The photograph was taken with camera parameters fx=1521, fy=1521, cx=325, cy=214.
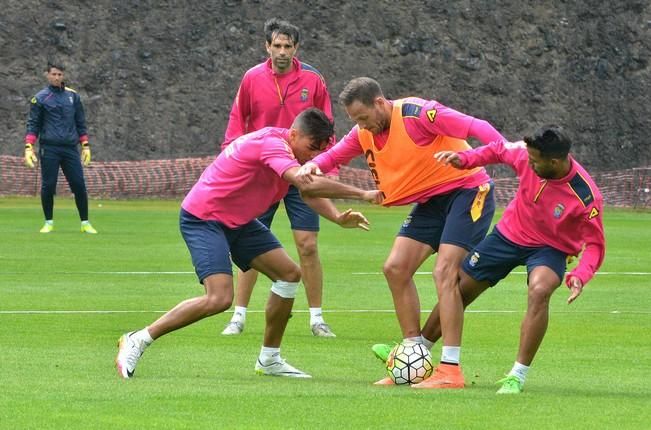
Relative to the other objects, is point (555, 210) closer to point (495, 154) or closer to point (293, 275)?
point (495, 154)

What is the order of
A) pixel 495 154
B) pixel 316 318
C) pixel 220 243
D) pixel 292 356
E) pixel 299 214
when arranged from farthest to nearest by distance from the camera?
pixel 299 214 → pixel 316 318 → pixel 292 356 → pixel 220 243 → pixel 495 154

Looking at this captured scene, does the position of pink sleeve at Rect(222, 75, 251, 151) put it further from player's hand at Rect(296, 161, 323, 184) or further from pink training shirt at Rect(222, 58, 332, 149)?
player's hand at Rect(296, 161, 323, 184)

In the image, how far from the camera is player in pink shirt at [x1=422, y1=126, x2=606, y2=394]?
29.3ft

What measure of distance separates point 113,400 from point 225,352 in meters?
2.79

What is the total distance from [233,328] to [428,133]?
3.16 metres

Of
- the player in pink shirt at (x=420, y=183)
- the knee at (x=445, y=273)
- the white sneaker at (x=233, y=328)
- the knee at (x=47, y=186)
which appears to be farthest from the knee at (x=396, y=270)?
the knee at (x=47, y=186)

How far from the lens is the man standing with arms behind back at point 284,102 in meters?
13.0

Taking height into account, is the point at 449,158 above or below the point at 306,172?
above

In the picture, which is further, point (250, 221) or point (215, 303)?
point (250, 221)

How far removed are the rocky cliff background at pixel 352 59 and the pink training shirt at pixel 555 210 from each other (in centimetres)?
3602

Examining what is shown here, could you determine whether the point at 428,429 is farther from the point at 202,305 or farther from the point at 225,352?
the point at 225,352

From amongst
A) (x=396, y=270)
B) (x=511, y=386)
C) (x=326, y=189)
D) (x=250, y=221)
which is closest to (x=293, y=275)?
(x=250, y=221)

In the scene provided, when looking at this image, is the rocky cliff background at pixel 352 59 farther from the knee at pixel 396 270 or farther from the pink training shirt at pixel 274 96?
the knee at pixel 396 270

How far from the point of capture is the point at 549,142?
8812mm
